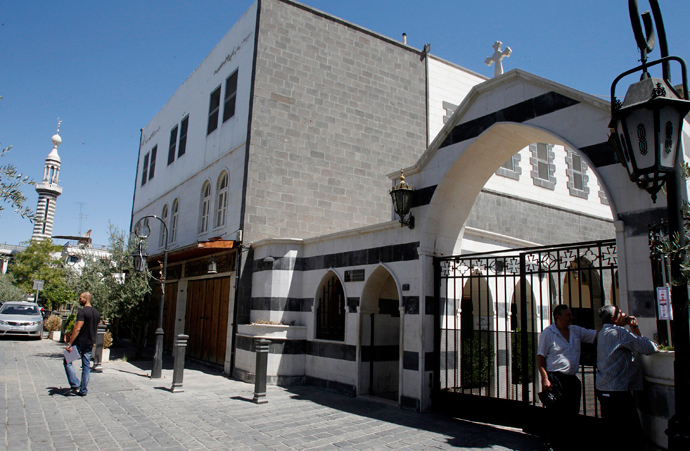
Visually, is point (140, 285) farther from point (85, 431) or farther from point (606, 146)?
point (606, 146)

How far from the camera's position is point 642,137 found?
436 centimetres

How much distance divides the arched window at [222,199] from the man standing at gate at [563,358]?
35.7ft

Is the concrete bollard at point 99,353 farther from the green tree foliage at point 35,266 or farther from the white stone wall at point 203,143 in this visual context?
the green tree foliage at point 35,266

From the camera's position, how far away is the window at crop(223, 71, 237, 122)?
48.8 ft

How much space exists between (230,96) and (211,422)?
1074 centimetres

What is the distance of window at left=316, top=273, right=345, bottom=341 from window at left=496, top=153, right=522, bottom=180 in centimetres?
701

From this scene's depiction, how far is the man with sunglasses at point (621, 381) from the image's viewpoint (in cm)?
491

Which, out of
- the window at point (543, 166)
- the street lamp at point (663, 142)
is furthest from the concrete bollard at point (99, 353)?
the window at point (543, 166)

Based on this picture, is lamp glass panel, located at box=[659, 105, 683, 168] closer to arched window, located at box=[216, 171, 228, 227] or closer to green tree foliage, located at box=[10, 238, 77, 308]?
arched window, located at box=[216, 171, 228, 227]

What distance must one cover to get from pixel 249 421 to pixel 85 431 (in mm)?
2231

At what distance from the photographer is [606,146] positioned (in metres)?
6.28

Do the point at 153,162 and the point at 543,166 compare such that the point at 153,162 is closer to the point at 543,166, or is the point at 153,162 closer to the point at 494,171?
the point at 543,166

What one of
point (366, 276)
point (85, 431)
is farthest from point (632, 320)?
point (85, 431)

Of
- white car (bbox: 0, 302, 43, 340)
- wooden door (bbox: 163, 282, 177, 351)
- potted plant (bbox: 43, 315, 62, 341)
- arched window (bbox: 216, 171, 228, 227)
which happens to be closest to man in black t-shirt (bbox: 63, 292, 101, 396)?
arched window (bbox: 216, 171, 228, 227)
